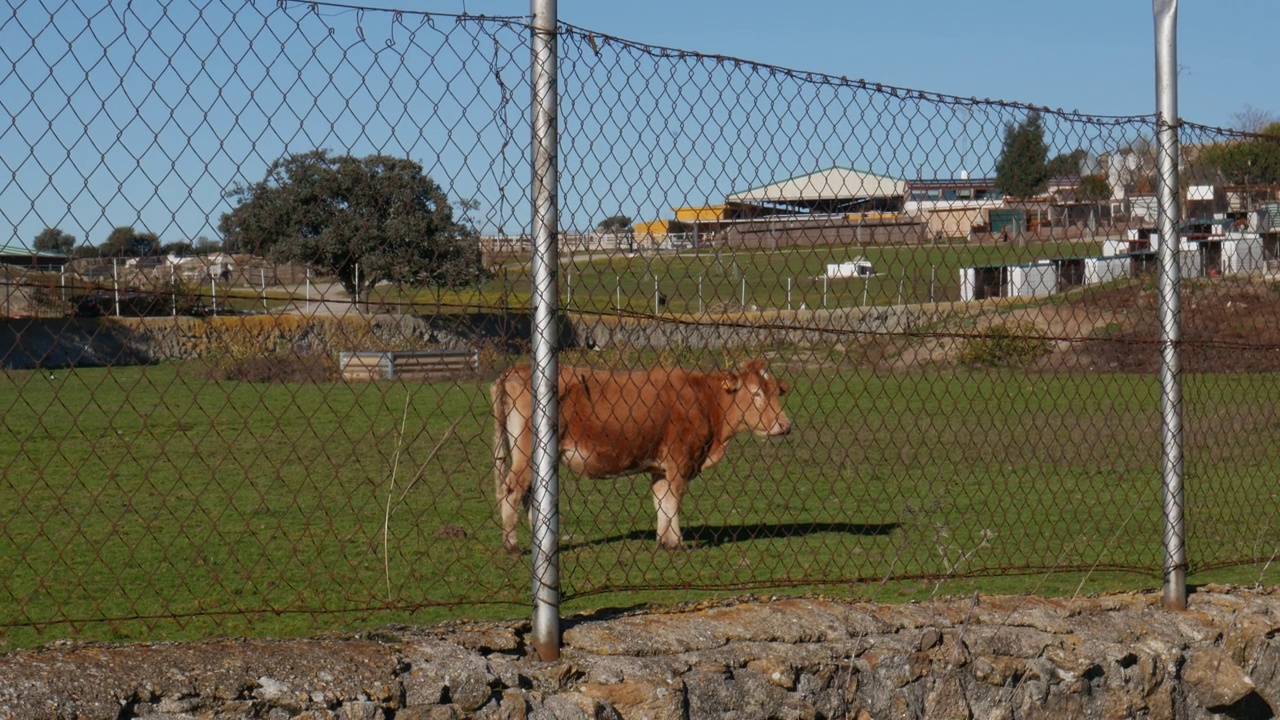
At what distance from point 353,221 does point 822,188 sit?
6.29 ft

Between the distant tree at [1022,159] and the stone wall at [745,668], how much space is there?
176 centimetres

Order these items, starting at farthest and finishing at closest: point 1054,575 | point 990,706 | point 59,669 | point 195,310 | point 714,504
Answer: point 714,504 < point 1054,575 < point 990,706 < point 195,310 < point 59,669

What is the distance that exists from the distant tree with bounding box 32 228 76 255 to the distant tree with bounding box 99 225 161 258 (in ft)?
0.27

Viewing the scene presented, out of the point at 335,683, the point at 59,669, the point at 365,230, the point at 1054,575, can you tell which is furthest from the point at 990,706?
the point at 1054,575

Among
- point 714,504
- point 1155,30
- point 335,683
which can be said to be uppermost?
point 1155,30

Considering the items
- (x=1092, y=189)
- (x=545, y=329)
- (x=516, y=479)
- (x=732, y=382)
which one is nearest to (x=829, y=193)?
(x=545, y=329)

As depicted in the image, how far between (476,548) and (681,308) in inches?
171

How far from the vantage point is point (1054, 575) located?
8.66m

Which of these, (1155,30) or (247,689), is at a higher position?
(1155,30)

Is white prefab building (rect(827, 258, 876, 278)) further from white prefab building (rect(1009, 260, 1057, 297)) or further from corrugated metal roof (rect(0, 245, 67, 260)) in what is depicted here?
corrugated metal roof (rect(0, 245, 67, 260))

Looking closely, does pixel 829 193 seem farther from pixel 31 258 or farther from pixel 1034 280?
pixel 31 258

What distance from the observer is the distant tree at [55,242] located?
374 cm

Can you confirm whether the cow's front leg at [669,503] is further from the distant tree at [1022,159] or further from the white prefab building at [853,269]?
the distant tree at [1022,159]

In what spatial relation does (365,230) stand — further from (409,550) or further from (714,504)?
(714,504)
